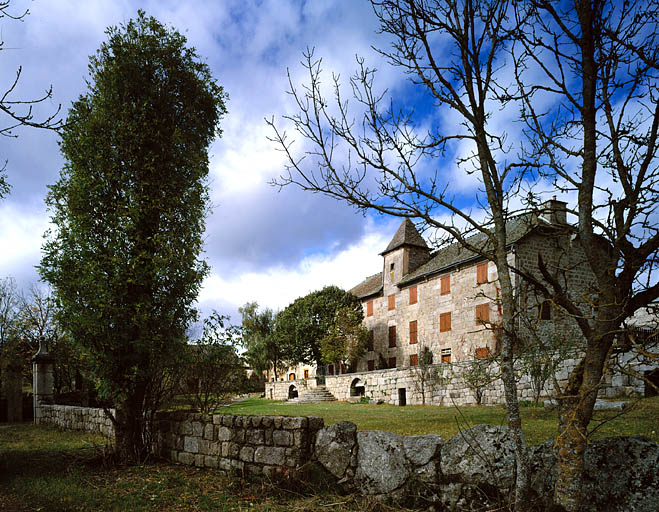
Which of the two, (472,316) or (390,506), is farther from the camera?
(472,316)

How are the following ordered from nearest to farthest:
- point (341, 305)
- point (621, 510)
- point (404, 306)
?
point (621, 510) < point (404, 306) < point (341, 305)

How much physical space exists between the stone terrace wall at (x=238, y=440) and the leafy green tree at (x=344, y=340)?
24501 millimetres

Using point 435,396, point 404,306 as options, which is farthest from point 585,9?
point 404,306

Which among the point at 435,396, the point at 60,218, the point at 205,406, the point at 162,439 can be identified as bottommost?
the point at 435,396

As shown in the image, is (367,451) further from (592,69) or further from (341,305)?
(341,305)

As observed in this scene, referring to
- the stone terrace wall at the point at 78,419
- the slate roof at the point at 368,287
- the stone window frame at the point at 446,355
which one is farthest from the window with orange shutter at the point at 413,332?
the stone terrace wall at the point at 78,419

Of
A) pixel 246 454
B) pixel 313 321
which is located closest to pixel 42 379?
pixel 246 454

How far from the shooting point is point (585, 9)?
11.8 feet

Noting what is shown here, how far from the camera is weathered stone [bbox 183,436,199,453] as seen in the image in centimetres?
781

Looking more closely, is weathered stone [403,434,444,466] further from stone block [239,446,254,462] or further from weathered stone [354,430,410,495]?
stone block [239,446,254,462]

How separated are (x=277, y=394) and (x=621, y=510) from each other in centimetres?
3484

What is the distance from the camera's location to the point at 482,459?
454cm

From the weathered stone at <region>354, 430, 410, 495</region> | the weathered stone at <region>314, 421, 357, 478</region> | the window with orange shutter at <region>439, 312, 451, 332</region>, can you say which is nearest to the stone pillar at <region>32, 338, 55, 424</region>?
the weathered stone at <region>314, 421, 357, 478</region>

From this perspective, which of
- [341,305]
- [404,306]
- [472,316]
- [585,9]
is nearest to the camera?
[585,9]
